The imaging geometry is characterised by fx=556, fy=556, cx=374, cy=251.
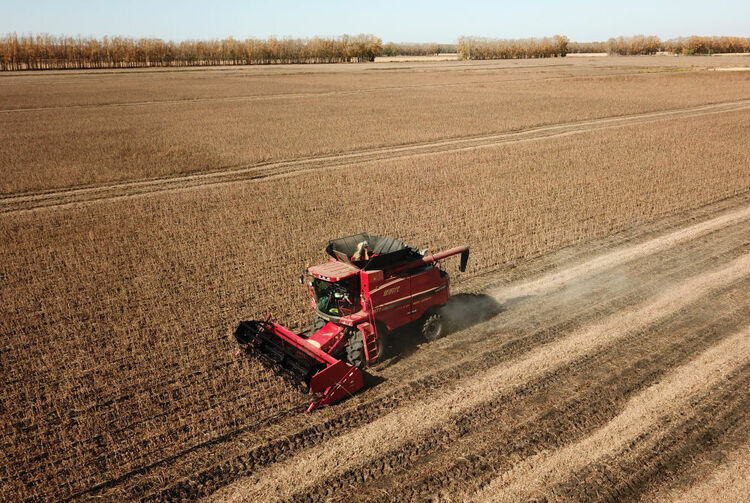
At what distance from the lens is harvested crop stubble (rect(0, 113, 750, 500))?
876cm

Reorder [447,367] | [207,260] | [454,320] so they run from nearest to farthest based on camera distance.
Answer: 1. [447,367]
2. [454,320]
3. [207,260]

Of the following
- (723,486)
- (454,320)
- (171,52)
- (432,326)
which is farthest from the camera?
(171,52)

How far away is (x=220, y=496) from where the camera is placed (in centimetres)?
731

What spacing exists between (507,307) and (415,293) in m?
3.29

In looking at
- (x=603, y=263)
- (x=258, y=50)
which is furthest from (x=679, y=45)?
(x=603, y=263)

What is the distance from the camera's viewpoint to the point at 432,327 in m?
11.1

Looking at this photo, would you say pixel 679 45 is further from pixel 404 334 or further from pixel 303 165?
pixel 404 334

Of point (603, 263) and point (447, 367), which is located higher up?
point (603, 263)

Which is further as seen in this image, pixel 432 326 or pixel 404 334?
pixel 404 334

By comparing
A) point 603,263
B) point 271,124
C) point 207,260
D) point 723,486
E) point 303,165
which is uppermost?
point 271,124

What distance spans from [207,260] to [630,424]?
11.2 metres

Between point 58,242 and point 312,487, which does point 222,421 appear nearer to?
point 312,487

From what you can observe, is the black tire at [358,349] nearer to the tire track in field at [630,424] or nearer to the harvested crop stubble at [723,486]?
the tire track in field at [630,424]

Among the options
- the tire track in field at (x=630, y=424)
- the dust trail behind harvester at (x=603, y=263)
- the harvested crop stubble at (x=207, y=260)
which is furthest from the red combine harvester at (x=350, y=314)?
the dust trail behind harvester at (x=603, y=263)
